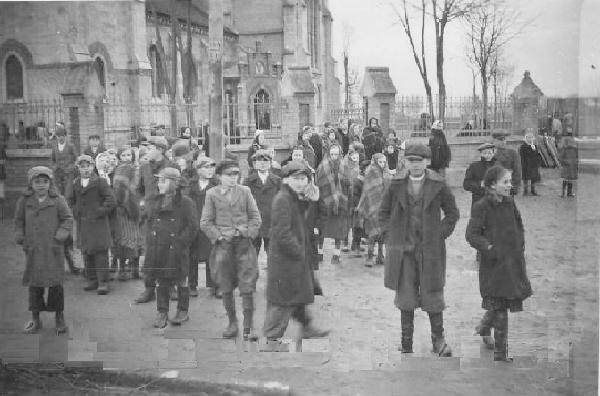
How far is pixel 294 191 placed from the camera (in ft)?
18.7

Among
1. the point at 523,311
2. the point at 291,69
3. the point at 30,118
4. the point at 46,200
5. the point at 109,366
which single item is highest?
the point at 291,69

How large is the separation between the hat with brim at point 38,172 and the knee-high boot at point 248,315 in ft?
6.74

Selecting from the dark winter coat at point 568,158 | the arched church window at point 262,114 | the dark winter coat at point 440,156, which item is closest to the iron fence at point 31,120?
the dark winter coat at point 440,156

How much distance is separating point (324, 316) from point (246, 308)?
2.28 ft

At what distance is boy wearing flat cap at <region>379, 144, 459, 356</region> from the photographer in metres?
5.55

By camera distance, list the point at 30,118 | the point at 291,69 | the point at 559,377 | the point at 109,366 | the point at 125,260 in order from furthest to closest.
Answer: the point at 291,69, the point at 30,118, the point at 125,260, the point at 109,366, the point at 559,377

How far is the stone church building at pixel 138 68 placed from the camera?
814 cm

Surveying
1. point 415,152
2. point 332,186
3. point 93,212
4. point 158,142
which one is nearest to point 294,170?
point 415,152

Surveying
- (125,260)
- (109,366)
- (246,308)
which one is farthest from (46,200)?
(246,308)

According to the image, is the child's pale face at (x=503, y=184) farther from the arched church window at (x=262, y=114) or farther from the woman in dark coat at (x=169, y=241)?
the arched church window at (x=262, y=114)

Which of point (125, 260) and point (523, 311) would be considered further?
point (125, 260)

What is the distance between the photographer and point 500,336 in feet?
18.5

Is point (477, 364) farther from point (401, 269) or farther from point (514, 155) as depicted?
point (514, 155)

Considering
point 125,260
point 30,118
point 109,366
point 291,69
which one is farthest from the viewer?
point 291,69
